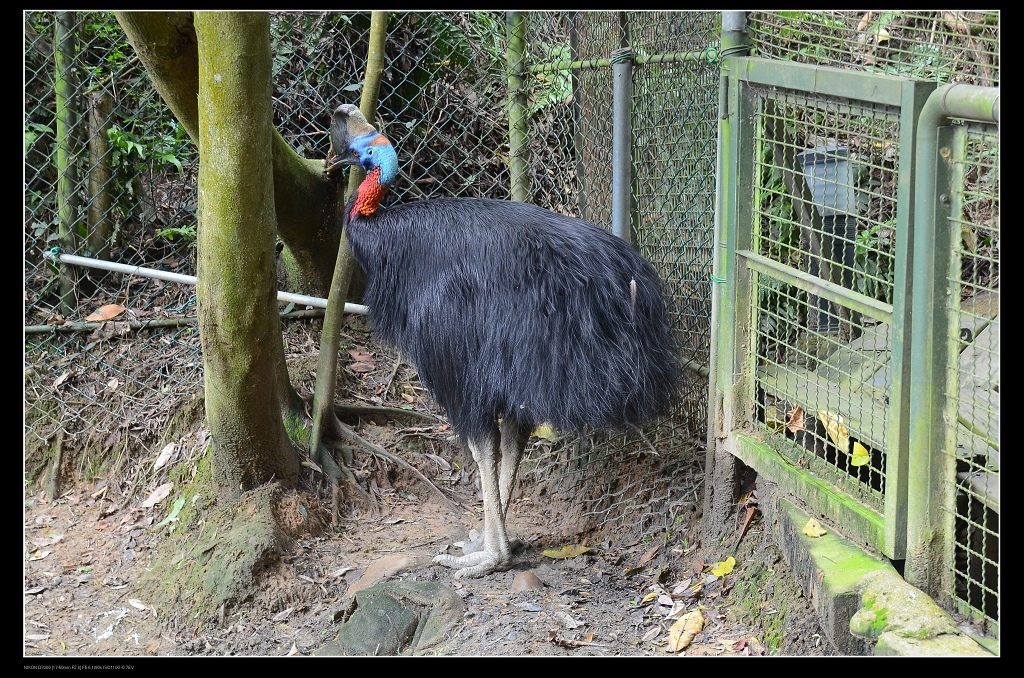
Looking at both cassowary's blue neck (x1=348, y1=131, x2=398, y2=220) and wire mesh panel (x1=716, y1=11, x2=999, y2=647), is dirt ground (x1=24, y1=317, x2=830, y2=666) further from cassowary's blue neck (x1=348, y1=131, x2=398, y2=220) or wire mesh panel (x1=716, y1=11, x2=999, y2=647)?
cassowary's blue neck (x1=348, y1=131, x2=398, y2=220)

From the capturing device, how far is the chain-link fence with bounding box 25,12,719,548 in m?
4.82

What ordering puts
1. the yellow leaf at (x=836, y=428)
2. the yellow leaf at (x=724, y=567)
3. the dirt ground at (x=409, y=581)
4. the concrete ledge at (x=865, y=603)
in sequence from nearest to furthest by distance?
1. the concrete ledge at (x=865, y=603)
2. the yellow leaf at (x=836, y=428)
3. the dirt ground at (x=409, y=581)
4. the yellow leaf at (x=724, y=567)

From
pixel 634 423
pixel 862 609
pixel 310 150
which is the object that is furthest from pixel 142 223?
pixel 862 609

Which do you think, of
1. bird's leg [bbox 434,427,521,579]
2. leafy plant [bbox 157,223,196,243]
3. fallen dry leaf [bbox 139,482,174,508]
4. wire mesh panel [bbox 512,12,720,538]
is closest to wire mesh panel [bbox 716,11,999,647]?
wire mesh panel [bbox 512,12,720,538]

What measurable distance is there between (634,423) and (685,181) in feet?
3.73

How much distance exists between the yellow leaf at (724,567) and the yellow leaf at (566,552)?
2.08ft

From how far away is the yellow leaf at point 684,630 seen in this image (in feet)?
11.5

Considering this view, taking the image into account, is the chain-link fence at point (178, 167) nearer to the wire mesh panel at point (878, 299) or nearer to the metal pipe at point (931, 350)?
the wire mesh panel at point (878, 299)

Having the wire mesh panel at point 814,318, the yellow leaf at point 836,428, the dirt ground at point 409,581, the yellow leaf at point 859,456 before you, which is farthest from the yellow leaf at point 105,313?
the yellow leaf at point 859,456

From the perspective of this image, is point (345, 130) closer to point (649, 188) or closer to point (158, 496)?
point (649, 188)

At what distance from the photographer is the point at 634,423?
379 cm

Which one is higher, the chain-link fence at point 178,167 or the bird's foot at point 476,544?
the chain-link fence at point 178,167

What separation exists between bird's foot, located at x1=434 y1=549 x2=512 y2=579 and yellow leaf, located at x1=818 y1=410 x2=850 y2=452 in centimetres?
141

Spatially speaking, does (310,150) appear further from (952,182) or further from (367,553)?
(952,182)
